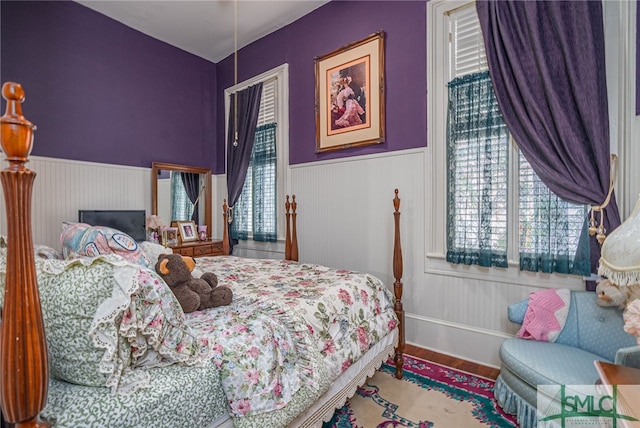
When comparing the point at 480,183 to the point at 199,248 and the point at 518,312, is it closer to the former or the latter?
the point at 518,312

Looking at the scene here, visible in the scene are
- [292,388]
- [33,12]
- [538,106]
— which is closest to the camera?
[292,388]

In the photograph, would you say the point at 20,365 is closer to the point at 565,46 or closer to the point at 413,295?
the point at 413,295

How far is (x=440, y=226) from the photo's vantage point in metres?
2.64

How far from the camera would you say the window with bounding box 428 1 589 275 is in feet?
6.99

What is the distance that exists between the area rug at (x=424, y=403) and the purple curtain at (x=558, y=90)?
1.10m

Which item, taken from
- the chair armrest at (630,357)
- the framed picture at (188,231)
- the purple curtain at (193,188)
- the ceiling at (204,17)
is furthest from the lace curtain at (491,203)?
the purple curtain at (193,188)

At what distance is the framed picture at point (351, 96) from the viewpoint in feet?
9.62

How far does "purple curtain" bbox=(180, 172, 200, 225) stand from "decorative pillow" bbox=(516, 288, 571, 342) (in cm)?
373

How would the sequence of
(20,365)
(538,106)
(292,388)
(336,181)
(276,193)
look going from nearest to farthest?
(20,365) → (292,388) → (538,106) → (336,181) → (276,193)

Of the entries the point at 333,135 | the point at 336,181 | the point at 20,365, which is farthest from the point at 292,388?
the point at 333,135

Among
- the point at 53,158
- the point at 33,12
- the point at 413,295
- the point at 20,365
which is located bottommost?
the point at 413,295

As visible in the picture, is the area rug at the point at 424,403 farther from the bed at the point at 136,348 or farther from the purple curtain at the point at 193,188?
the purple curtain at the point at 193,188

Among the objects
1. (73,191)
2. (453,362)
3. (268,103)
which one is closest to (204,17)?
(268,103)

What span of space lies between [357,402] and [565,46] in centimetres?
263
